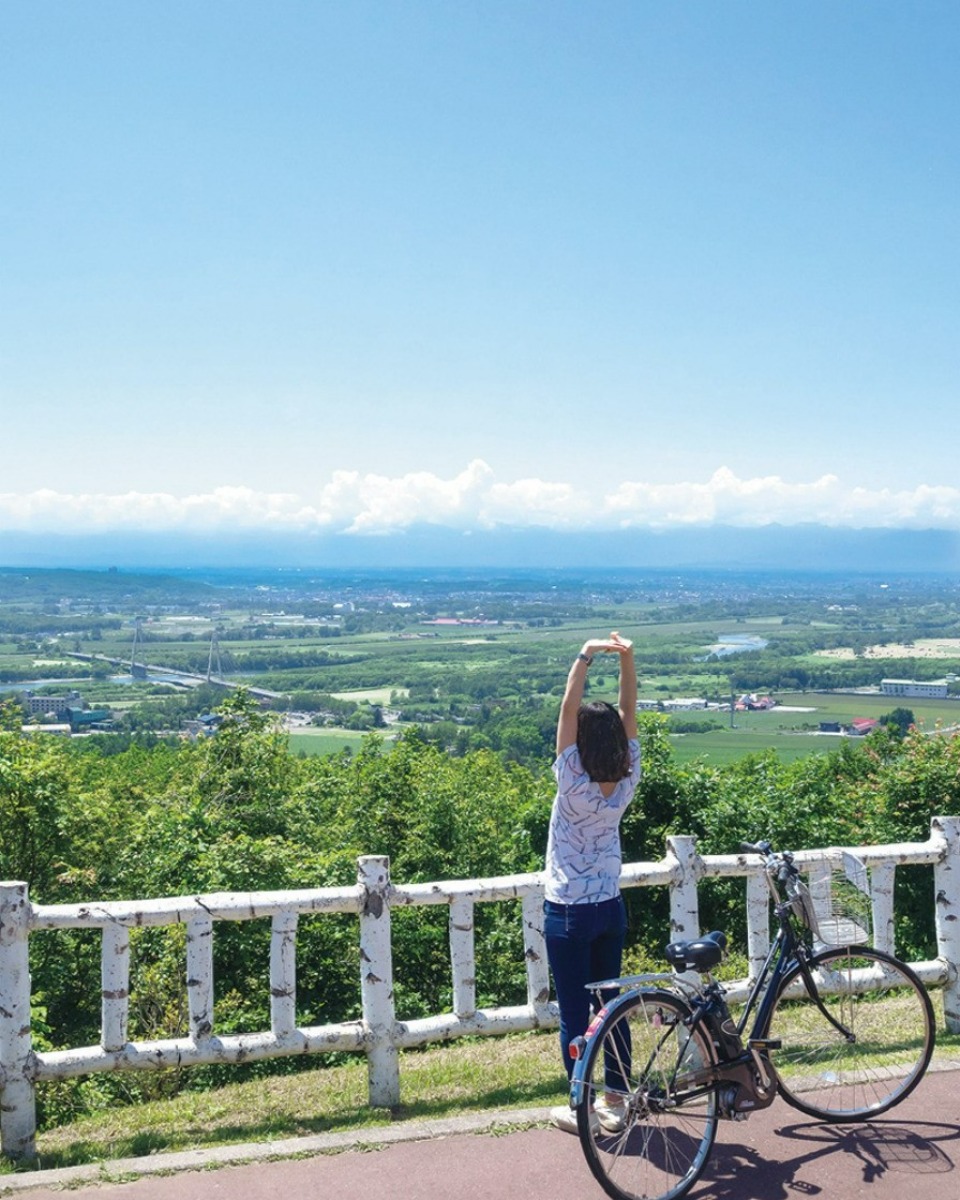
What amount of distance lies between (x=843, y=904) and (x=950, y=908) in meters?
1.60

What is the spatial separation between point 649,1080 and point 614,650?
2.02 metres

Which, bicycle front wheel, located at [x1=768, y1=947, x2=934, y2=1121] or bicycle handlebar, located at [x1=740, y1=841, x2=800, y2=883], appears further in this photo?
bicycle front wheel, located at [x1=768, y1=947, x2=934, y2=1121]

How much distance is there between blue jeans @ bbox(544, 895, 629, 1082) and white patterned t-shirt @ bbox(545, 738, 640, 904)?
0.23 ft

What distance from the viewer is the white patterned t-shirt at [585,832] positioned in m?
5.66

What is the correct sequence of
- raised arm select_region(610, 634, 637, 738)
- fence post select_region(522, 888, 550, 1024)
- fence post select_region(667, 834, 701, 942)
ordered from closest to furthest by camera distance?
raised arm select_region(610, 634, 637, 738) < fence post select_region(522, 888, 550, 1024) < fence post select_region(667, 834, 701, 942)

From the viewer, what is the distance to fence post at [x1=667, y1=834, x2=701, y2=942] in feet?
22.6

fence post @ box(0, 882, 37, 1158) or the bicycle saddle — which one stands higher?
the bicycle saddle

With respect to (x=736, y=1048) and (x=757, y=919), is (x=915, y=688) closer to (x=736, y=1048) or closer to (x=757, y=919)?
(x=757, y=919)

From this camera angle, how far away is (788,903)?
5875mm

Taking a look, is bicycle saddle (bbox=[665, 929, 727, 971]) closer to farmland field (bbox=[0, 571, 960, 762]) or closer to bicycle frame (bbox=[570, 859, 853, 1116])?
bicycle frame (bbox=[570, 859, 853, 1116])

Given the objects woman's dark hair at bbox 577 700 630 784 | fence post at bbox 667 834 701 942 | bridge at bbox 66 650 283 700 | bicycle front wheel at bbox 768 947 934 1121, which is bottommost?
bridge at bbox 66 650 283 700

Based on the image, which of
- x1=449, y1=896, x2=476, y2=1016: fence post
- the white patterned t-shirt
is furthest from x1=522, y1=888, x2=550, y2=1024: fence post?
the white patterned t-shirt

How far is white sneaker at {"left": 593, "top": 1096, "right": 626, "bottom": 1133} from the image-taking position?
205 inches

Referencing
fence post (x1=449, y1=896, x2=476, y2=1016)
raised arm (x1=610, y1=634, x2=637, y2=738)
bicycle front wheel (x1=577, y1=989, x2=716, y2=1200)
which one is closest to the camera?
bicycle front wheel (x1=577, y1=989, x2=716, y2=1200)
